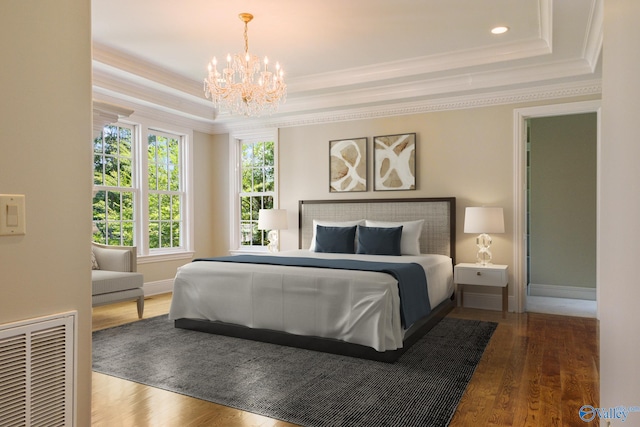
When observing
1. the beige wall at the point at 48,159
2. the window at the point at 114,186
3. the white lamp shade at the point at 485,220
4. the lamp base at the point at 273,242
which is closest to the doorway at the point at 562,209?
the white lamp shade at the point at 485,220

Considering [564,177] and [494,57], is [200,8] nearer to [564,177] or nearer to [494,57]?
[494,57]

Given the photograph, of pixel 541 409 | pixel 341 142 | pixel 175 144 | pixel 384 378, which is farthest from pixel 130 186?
pixel 541 409

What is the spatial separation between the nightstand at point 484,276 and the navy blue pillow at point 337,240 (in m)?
1.23

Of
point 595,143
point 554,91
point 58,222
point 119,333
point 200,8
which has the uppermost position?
point 200,8

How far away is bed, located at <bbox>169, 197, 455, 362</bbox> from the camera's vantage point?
10.7 feet

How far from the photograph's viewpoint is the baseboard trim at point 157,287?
589 centimetres

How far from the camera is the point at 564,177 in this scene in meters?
6.04

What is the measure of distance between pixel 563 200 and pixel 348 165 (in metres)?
3.04

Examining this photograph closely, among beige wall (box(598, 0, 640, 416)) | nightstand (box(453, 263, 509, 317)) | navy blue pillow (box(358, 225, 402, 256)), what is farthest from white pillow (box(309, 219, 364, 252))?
beige wall (box(598, 0, 640, 416))

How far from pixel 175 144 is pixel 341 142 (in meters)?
2.54

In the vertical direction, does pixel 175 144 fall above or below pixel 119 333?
above

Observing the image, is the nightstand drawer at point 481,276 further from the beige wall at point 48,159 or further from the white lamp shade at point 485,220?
the beige wall at point 48,159

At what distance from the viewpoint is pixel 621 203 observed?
44.4 inches

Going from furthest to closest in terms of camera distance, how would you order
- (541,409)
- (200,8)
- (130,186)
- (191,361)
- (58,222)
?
1. (130,186)
2. (200,8)
3. (191,361)
4. (541,409)
5. (58,222)
